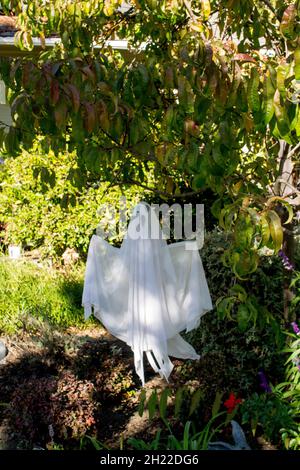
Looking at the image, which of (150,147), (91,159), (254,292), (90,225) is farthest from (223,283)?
(90,225)

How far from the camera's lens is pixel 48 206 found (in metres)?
7.71

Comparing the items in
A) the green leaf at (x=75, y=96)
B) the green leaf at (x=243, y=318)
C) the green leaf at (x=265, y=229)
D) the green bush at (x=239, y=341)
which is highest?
the green leaf at (x=75, y=96)

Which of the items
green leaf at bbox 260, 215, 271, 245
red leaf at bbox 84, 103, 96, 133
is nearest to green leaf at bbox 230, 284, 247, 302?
green leaf at bbox 260, 215, 271, 245

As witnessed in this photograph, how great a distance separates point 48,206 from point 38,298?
5.66 ft

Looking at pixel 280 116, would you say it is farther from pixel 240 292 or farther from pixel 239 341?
pixel 239 341

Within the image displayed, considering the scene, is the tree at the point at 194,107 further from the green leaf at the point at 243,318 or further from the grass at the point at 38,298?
the grass at the point at 38,298

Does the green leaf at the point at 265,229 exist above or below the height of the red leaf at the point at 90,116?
below

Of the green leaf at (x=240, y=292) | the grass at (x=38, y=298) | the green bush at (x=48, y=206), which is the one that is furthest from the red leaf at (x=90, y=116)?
the green bush at (x=48, y=206)

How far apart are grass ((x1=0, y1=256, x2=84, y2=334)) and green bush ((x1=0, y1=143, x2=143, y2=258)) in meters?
0.67

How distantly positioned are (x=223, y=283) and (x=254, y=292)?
0.95ft

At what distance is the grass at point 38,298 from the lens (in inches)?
236

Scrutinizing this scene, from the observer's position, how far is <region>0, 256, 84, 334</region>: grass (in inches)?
236

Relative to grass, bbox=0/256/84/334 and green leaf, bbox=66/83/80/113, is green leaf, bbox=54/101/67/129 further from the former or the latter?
grass, bbox=0/256/84/334

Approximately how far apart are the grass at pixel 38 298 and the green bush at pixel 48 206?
67cm
